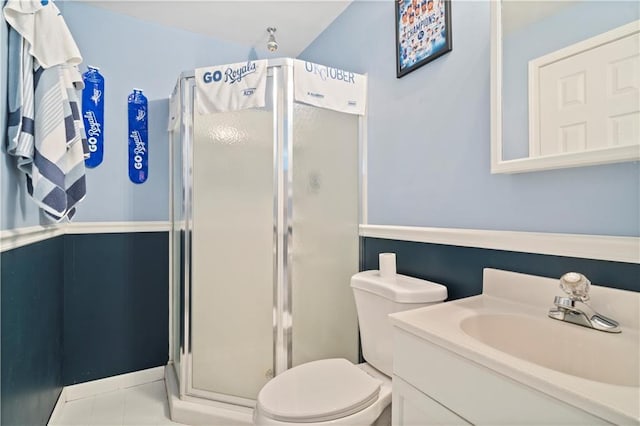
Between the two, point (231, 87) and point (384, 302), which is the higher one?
point (231, 87)

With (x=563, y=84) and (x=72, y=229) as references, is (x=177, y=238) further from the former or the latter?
(x=563, y=84)

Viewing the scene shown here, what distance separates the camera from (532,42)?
1072 mm

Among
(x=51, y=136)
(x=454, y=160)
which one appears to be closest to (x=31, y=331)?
(x=51, y=136)

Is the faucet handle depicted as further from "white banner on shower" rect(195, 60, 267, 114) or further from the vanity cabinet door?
"white banner on shower" rect(195, 60, 267, 114)

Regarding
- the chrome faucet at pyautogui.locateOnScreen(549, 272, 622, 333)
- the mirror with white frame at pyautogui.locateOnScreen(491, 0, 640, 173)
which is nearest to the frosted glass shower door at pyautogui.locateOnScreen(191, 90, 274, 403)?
the mirror with white frame at pyautogui.locateOnScreen(491, 0, 640, 173)

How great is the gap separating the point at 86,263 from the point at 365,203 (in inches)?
67.9

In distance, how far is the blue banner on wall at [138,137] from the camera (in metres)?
2.16

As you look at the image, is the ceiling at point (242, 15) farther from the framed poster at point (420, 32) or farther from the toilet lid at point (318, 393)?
the toilet lid at point (318, 393)

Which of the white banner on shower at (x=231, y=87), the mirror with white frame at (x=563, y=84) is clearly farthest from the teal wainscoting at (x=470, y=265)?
the white banner on shower at (x=231, y=87)

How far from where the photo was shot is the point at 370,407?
1162 mm

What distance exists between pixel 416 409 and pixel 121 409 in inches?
71.0

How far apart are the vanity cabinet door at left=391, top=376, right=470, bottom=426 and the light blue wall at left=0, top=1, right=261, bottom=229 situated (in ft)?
6.21

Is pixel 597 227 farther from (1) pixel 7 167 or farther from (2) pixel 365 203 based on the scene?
(1) pixel 7 167

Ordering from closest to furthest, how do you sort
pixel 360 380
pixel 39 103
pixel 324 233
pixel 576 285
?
pixel 576 285 < pixel 39 103 < pixel 360 380 < pixel 324 233
